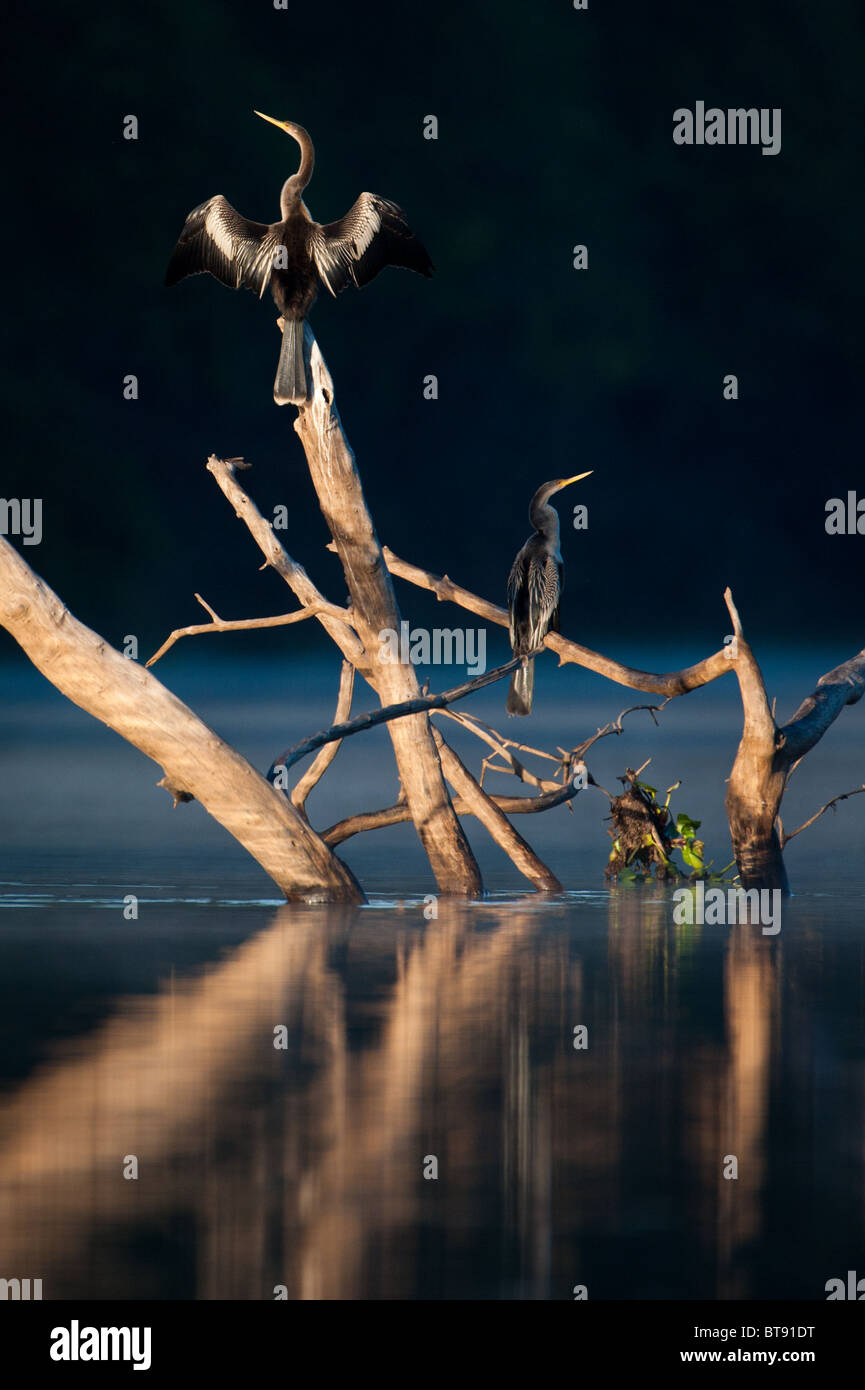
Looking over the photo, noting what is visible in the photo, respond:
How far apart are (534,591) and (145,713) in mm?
2348

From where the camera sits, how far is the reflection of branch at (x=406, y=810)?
Answer: 1115 cm

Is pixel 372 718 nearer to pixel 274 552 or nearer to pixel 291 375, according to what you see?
pixel 274 552

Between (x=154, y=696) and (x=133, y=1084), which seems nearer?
(x=133, y=1084)

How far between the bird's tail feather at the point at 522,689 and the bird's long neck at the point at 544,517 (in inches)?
30.4

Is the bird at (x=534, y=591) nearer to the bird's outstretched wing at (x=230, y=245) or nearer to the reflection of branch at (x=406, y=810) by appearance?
the reflection of branch at (x=406, y=810)

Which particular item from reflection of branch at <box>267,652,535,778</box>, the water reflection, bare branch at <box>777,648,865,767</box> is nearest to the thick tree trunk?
reflection of branch at <box>267,652,535,778</box>

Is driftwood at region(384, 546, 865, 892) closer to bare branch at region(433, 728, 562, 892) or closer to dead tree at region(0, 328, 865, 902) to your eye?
dead tree at region(0, 328, 865, 902)

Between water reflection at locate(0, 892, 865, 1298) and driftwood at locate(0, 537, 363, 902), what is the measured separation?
7.01 ft

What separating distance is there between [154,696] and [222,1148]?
510cm

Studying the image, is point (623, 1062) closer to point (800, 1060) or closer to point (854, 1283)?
point (800, 1060)

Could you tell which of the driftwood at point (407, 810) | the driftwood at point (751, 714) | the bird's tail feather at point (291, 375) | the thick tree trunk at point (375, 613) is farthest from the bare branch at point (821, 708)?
the bird's tail feather at point (291, 375)

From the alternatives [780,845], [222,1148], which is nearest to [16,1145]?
[222,1148]

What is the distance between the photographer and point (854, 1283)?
3.39 m

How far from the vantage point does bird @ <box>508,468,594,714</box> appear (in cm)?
954
